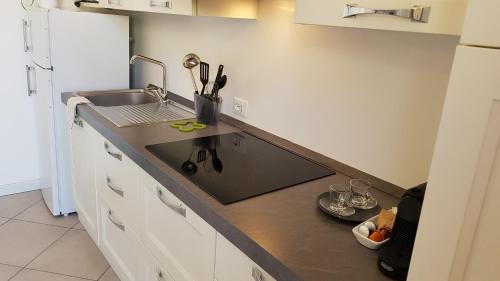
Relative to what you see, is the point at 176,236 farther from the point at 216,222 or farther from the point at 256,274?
the point at 256,274

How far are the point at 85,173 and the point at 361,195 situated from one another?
64.3 inches

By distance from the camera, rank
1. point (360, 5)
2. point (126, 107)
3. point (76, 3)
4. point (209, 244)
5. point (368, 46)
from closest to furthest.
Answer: point (360, 5) < point (209, 244) < point (368, 46) < point (126, 107) < point (76, 3)

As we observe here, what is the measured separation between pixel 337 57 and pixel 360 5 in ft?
1.66

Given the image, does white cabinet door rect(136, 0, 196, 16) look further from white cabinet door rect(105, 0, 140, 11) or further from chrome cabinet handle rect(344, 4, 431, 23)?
chrome cabinet handle rect(344, 4, 431, 23)

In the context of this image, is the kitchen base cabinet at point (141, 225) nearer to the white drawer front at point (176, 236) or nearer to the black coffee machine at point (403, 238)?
the white drawer front at point (176, 236)

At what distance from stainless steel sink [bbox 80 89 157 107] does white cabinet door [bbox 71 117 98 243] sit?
0.25 metres

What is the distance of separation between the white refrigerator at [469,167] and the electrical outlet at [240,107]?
134cm

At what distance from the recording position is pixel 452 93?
1.90 ft

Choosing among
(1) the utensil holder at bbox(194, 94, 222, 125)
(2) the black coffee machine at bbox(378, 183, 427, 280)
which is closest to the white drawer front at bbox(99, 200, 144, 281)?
(1) the utensil holder at bbox(194, 94, 222, 125)

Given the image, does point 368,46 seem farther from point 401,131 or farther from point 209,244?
point 209,244

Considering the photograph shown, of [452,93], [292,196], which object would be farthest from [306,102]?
[452,93]

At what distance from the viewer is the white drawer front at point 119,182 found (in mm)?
1634

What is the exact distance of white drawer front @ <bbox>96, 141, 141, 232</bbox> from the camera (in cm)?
163

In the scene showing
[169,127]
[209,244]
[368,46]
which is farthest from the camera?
[169,127]
